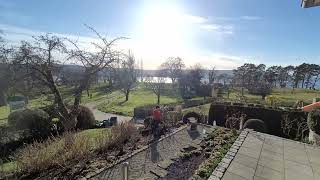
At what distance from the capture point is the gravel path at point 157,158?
278 inches

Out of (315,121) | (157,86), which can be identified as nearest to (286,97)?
(157,86)

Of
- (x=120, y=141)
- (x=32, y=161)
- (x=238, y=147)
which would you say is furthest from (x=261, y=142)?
(x=32, y=161)

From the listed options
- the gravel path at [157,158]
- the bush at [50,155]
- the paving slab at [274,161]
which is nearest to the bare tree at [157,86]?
the gravel path at [157,158]

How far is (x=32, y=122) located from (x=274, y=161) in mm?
13635

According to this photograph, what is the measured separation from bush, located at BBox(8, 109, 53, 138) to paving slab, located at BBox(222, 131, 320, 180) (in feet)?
40.3

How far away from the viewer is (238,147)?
8734 mm

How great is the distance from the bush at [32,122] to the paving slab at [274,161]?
12.3m

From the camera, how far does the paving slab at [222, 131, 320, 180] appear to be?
258 inches

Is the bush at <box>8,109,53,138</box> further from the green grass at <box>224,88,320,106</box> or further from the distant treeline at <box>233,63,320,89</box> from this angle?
the distant treeline at <box>233,63,320,89</box>

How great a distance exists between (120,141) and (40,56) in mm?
6624

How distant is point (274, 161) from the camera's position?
764cm

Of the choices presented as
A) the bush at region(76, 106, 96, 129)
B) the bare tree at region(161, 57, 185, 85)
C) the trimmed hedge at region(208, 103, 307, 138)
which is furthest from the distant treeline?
the bush at region(76, 106, 96, 129)

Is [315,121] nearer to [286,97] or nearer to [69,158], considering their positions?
[69,158]

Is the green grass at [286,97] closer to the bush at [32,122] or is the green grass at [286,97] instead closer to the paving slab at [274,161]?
the paving slab at [274,161]
